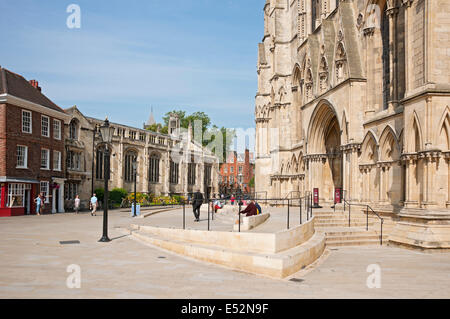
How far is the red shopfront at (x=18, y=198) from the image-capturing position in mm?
25531

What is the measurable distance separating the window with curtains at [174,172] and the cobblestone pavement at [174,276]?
43522mm

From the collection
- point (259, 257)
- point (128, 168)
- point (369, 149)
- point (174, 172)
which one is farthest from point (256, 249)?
point (174, 172)

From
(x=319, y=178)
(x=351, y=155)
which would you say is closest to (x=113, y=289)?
(x=351, y=155)

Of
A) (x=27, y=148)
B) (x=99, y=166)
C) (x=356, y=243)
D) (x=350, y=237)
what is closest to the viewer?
(x=356, y=243)

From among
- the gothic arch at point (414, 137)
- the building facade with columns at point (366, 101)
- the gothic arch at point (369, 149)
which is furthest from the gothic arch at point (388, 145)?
the gothic arch at point (414, 137)

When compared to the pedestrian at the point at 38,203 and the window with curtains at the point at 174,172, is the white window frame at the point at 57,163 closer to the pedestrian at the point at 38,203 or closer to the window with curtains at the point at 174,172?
the pedestrian at the point at 38,203

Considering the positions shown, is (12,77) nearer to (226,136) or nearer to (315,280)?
(315,280)

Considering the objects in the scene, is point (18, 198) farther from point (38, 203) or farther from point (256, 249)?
point (256, 249)

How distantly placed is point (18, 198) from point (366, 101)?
76.4 feet

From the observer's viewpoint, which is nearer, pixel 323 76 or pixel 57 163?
pixel 323 76

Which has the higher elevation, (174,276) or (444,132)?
(444,132)

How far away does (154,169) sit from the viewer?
169 feet

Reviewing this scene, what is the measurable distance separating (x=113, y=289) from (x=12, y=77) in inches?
1097

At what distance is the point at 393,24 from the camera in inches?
683
